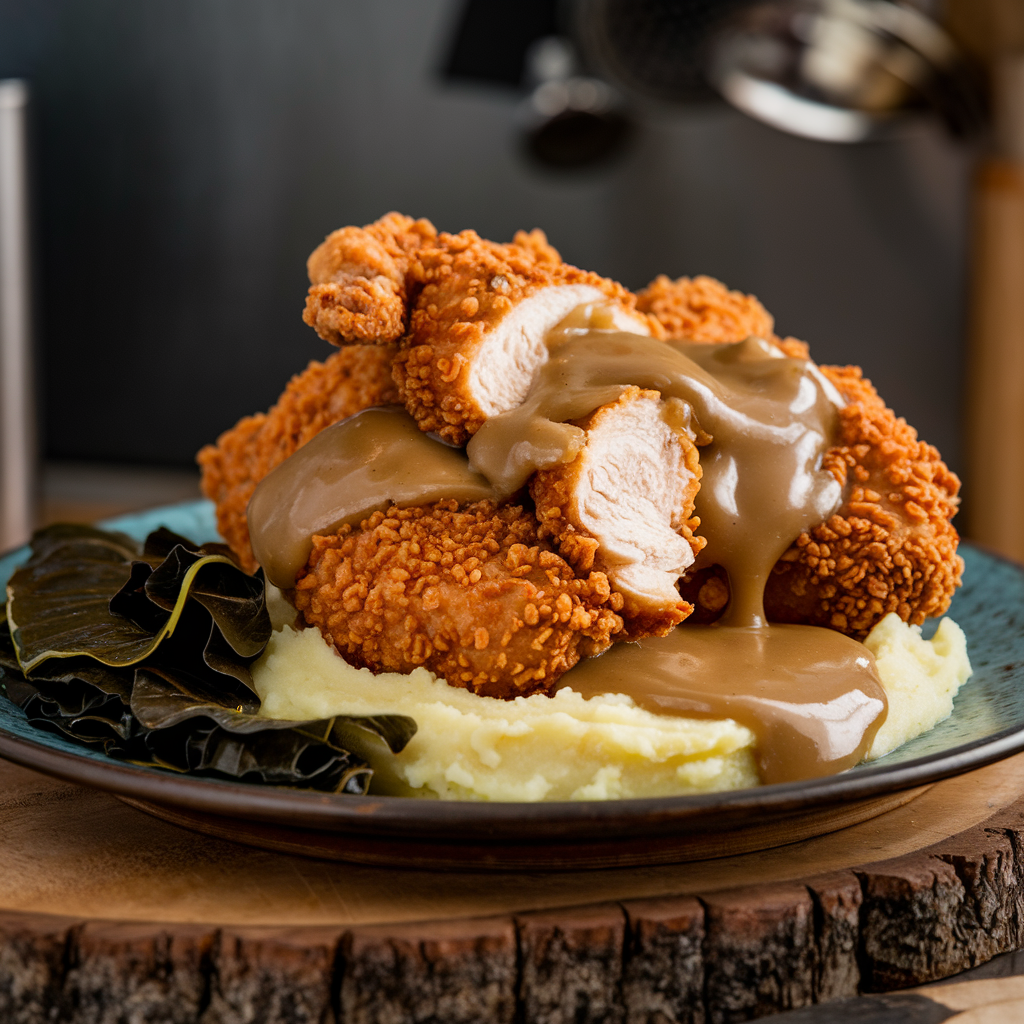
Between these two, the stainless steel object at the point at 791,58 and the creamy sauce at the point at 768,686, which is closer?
the creamy sauce at the point at 768,686

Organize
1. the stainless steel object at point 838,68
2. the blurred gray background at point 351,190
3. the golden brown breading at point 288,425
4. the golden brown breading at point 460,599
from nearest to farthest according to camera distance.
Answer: the golden brown breading at point 460,599
the golden brown breading at point 288,425
the stainless steel object at point 838,68
the blurred gray background at point 351,190

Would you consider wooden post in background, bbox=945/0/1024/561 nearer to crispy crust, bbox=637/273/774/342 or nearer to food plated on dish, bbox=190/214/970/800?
crispy crust, bbox=637/273/774/342

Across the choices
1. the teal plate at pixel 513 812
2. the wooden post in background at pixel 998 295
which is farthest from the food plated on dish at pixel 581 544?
the wooden post in background at pixel 998 295

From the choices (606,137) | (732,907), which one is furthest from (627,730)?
(606,137)

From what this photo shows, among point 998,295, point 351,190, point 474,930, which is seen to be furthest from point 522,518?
point 351,190

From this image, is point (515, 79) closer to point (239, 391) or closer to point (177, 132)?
point (177, 132)

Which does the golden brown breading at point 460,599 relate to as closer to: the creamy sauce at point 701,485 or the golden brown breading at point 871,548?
the creamy sauce at point 701,485

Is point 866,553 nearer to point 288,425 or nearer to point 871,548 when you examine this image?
point 871,548
